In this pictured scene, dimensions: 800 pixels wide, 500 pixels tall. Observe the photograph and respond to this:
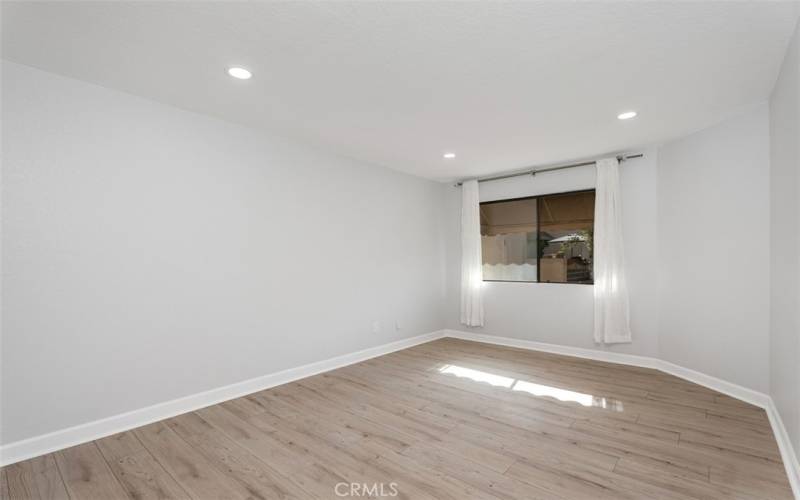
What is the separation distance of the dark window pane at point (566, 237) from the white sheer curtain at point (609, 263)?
0.91ft

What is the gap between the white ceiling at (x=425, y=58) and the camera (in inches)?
77.4

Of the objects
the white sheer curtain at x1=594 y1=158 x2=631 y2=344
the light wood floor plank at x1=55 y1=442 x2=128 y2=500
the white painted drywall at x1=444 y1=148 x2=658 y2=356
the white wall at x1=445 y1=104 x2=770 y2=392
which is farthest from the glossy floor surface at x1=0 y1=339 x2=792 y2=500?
the white painted drywall at x1=444 y1=148 x2=658 y2=356

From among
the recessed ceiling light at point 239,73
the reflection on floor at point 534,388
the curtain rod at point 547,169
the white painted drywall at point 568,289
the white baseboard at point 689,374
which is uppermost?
the recessed ceiling light at point 239,73

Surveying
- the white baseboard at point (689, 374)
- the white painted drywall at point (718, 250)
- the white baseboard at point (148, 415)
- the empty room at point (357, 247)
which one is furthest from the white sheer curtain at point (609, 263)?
the white baseboard at point (148, 415)

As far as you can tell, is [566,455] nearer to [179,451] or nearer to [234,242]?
[179,451]

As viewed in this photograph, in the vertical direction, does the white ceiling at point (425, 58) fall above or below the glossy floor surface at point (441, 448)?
above

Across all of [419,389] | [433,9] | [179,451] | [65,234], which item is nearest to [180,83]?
[65,234]

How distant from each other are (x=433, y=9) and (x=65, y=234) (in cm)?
278

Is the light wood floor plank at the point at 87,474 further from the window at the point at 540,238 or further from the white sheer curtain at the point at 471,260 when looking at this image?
the window at the point at 540,238

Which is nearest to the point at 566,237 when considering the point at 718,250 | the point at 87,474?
the point at 718,250

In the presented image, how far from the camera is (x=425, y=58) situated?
2.38 m

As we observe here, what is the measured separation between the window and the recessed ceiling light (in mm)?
3964

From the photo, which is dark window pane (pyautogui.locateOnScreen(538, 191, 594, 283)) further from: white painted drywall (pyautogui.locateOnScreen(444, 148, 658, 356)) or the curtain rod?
the curtain rod

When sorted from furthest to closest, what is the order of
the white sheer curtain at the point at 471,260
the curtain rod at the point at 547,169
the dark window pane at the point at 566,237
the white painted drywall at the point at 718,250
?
the white sheer curtain at the point at 471,260, the dark window pane at the point at 566,237, the curtain rod at the point at 547,169, the white painted drywall at the point at 718,250
